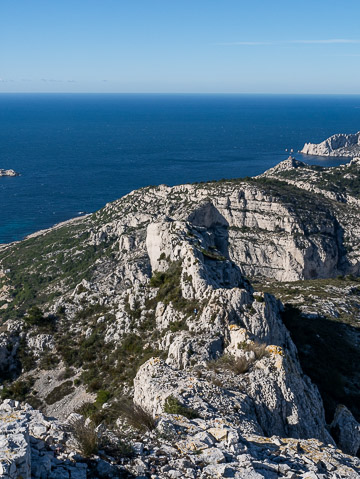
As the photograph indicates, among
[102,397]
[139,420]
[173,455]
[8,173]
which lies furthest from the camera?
[8,173]

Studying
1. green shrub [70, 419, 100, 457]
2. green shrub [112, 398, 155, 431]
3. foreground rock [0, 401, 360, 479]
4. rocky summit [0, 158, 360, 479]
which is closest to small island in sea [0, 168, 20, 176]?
rocky summit [0, 158, 360, 479]

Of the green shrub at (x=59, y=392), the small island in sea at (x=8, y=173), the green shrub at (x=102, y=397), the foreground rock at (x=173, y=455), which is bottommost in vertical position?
the green shrub at (x=59, y=392)

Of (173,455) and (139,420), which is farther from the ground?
(173,455)

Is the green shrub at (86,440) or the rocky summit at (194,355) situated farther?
the rocky summit at (194,355)

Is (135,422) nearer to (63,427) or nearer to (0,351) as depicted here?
(63,427)

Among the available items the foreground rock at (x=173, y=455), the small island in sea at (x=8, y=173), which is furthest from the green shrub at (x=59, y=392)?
the small island in sea at (x=8, y=173)

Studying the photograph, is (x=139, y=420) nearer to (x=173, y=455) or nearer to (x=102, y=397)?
(x=173, y=455)

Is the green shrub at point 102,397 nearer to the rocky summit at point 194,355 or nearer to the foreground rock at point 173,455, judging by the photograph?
the rocky summit at point 194,355

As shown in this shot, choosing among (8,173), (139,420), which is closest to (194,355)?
(139,420)
